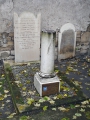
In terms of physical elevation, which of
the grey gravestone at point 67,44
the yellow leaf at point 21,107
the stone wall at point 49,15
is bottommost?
the yellow leaf at point 21,107

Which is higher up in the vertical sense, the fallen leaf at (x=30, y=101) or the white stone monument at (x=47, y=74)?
the white stone monument at (x=47, y=74)

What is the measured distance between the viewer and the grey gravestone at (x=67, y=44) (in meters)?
6.12

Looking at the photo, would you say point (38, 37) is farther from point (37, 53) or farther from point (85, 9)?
point (85, 9)

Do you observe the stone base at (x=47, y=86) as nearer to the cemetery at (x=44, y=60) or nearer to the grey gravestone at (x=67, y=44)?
the cemetery at (x=44, y=60)

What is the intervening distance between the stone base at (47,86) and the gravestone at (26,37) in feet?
6.44

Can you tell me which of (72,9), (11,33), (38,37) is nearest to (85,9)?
(72,9)

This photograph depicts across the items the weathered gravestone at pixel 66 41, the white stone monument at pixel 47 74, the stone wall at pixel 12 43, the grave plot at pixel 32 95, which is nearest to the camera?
the grave plot at pixel 32 95

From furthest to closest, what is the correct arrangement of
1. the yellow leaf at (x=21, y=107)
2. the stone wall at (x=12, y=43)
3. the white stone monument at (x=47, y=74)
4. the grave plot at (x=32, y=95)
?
the stone wall at (x=12, y=43)
the white stone monument at (x=47, y=74)
the grave plot at (x=32, y=95)
the yellow leaf at (x=21, y=107)

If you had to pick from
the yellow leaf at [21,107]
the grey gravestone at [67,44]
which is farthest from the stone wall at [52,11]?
the yellow leaf at [21,107]

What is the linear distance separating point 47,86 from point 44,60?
1.78 ft

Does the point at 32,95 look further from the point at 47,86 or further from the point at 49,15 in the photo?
the point at 49,15

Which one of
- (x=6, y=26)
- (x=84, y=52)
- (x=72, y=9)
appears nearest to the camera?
(x=6, y=26)

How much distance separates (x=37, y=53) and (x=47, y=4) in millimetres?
1549

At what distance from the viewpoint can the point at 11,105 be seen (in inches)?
150
